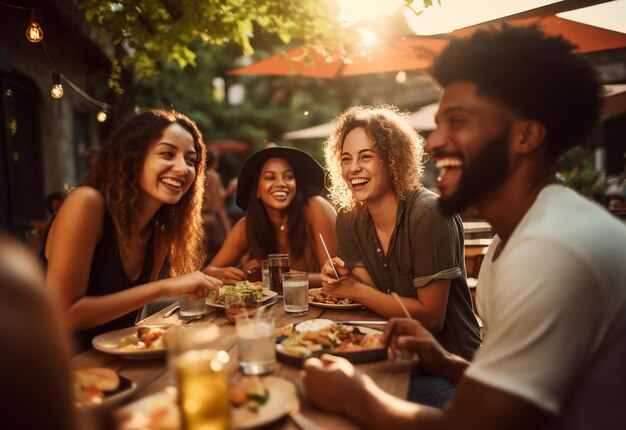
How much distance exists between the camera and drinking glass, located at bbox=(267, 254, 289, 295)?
3068 millimetres

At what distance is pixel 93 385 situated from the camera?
1438 millimetres

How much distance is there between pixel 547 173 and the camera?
164cm

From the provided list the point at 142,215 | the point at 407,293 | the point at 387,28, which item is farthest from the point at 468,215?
the point at 142,215

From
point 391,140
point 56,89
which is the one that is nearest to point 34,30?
point 56,89

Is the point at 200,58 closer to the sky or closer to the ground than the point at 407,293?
closer to the sky

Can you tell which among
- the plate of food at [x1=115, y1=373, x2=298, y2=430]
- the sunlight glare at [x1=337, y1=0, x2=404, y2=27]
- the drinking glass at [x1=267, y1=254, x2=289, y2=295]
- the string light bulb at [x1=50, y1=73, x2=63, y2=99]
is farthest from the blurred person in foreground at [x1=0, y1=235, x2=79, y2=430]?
the sunlight glare at [x1=337, y1=0, x2=404, y2=27]

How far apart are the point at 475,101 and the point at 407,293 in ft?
4.74

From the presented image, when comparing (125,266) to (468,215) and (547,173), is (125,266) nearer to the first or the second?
(547,173)

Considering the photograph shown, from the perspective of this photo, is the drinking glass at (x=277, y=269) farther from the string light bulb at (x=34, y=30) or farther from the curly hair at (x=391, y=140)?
the string light bulb at (x=34, y=30)

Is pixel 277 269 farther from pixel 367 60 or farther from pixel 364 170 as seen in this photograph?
pixel 367 60

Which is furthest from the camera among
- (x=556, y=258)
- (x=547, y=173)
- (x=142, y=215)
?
(x=142, y=215)

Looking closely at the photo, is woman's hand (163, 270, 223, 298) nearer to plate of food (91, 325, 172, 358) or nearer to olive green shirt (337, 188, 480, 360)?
plate of food (91, 325, 172, 358)

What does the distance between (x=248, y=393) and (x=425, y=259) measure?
150cm

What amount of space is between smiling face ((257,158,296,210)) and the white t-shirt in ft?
9.44
